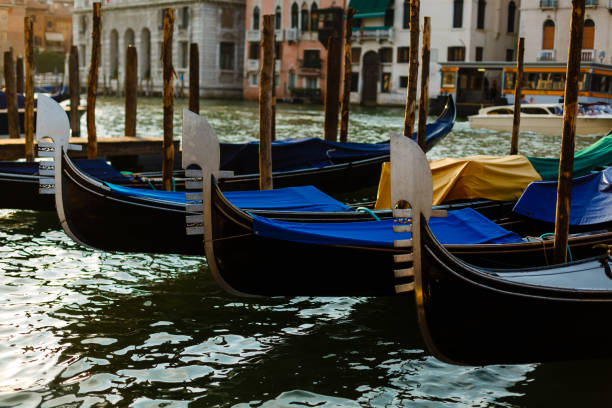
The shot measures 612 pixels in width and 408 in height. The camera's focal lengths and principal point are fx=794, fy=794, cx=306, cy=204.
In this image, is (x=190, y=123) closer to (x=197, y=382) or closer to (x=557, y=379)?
(x=197, y=382)

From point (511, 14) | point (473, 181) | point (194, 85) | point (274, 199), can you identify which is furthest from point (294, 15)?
point (274, 199)

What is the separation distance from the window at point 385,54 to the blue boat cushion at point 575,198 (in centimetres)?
2373

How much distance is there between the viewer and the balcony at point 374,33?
28038 mm

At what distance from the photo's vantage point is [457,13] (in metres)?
26.2

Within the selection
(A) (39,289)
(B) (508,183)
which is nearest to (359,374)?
(A) (39,289)

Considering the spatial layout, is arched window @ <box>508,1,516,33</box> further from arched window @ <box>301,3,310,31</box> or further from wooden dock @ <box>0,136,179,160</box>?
wooden dock @ <box>0,136,179,160</box>

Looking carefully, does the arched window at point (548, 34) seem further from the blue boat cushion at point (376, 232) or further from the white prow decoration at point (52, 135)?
the white prow decoration at point (52, 135)

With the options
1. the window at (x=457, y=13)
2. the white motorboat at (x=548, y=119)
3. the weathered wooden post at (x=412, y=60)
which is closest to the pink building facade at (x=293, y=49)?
the window at (x=457, y=13)

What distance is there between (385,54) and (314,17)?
128 inches

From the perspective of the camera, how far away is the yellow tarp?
601 centimetres

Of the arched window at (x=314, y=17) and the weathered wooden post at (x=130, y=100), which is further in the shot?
the arched window at (x=314, y=17)

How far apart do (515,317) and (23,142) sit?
22.2ft

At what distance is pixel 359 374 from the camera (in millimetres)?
3830

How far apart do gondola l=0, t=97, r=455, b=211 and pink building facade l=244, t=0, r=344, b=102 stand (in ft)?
69.7
